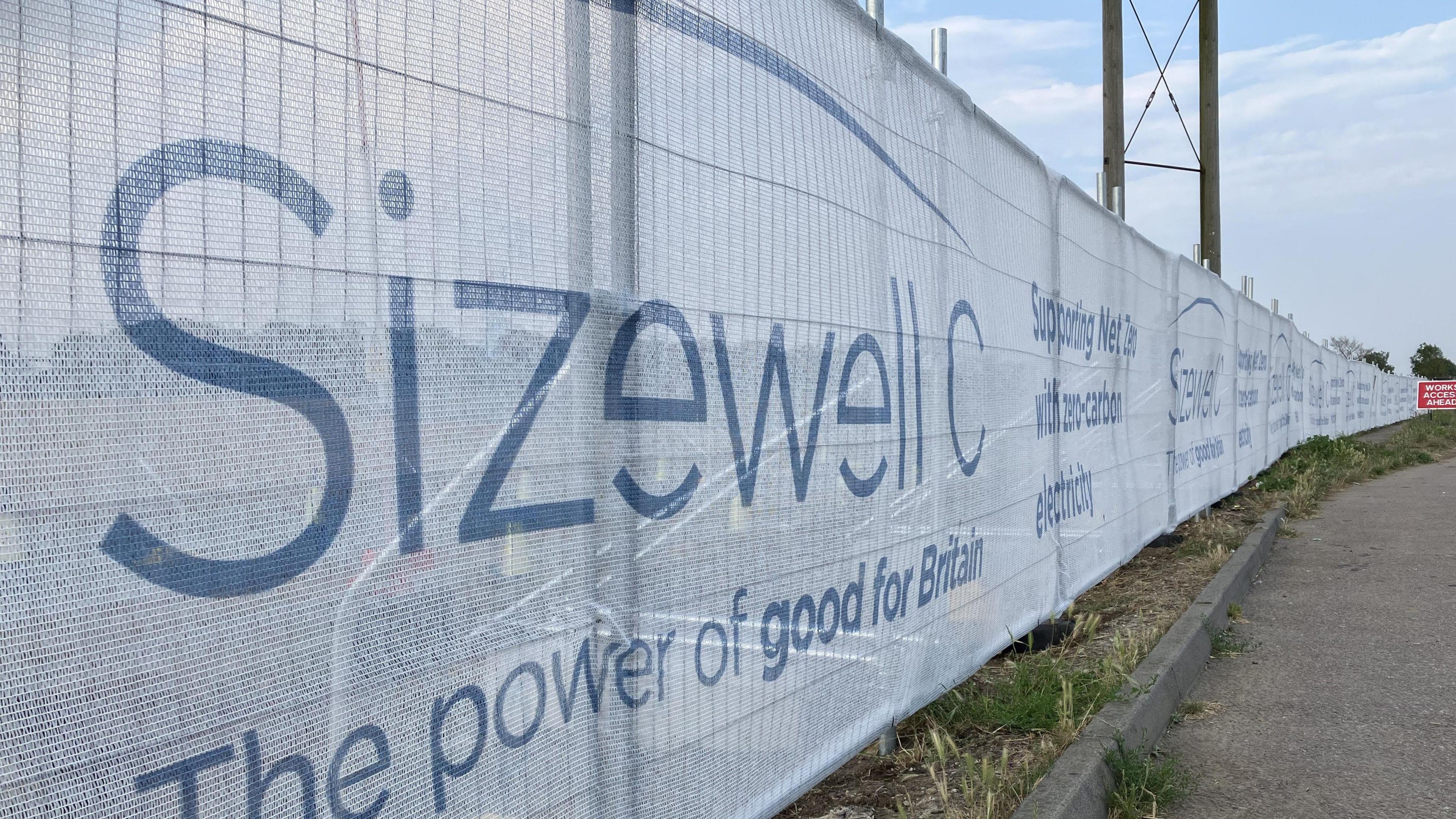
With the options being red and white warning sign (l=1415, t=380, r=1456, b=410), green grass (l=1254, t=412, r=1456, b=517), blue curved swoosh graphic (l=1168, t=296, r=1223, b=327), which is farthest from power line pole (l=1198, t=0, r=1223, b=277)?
red and white warning sign (l=1415, t=380, r=1456, b=410)

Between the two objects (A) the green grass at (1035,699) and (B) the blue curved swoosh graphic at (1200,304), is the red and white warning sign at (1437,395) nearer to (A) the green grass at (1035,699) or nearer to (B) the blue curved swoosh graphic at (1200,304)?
(B) the blue curved swoosh graphic at (1200,304)

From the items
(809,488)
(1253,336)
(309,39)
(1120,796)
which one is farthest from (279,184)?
(1253,336)

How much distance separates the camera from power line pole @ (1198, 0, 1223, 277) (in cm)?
1570

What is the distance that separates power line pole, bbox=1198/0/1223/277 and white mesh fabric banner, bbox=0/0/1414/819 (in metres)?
13.8

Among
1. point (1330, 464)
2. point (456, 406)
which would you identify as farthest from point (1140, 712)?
point (1330, 464)

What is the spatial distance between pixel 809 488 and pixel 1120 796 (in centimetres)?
152

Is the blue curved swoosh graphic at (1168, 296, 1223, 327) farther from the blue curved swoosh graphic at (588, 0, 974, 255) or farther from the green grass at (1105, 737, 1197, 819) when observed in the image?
the blue curved swoosh graphic at (588, 0, 974, 255)

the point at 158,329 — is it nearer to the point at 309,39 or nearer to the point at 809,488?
the point at 309,39

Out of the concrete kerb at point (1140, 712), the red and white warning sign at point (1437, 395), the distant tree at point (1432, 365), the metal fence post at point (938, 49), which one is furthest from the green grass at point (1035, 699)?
the distant tree at point (1432, 365)

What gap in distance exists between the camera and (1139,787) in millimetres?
3443

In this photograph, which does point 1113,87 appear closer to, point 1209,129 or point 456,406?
point 1209,129

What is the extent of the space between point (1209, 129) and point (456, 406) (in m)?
16.6

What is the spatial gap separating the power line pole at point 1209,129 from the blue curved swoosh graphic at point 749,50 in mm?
13803

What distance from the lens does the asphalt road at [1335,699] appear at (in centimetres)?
362
